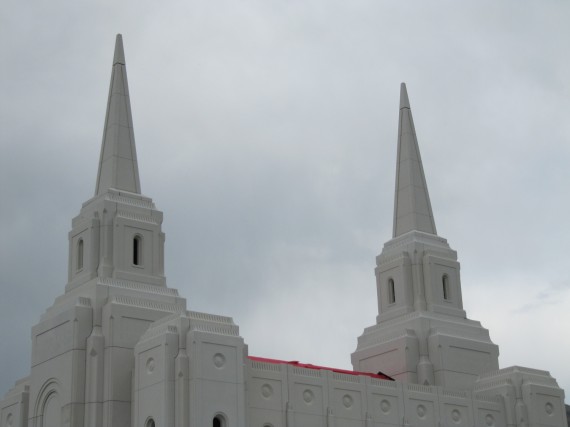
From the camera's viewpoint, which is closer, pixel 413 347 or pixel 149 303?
pixel 149 303

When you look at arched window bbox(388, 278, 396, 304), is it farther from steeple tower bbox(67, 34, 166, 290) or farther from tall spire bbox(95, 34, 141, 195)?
tall spire bbox(95, 34, 141, 195)

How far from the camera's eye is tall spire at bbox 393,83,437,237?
8538cm

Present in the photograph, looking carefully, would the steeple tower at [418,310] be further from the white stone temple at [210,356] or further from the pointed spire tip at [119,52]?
the pointed spire tip at [119,52]

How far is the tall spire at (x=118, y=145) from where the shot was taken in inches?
2815

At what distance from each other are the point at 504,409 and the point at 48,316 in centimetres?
3177

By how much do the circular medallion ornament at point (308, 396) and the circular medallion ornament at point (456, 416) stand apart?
478 inches

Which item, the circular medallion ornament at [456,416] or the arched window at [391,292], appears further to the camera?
the arched window at [391,292]

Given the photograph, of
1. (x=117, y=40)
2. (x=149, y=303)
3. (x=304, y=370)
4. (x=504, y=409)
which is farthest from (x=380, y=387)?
(x=117, y=40)

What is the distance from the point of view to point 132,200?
70.5 metres

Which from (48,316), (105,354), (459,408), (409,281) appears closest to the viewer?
(105,354)

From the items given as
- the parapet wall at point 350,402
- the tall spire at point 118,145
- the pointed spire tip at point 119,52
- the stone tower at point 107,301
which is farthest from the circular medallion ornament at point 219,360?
the pointed spire tip at point 119,52

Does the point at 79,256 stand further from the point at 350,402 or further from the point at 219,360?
the point at 350,402

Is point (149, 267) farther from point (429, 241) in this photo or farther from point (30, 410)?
point (429, 241)

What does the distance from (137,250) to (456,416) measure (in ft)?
79.2
